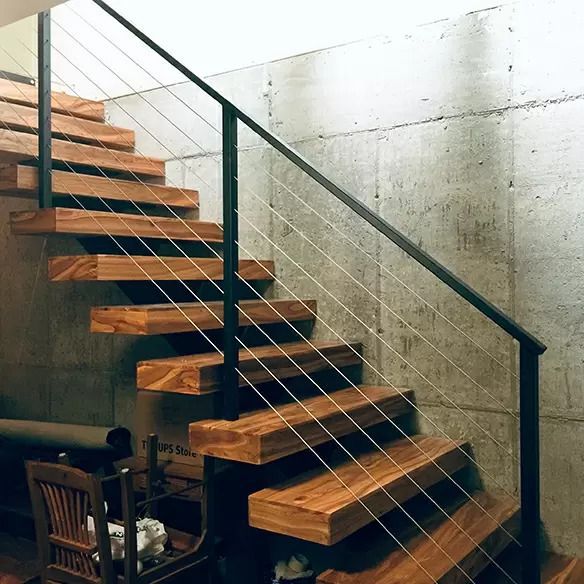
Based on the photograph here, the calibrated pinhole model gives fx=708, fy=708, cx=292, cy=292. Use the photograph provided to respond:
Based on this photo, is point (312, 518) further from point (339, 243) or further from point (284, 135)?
point (284, 135)

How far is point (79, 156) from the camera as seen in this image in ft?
10.8

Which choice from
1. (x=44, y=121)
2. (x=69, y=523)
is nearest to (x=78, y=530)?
(x=69, y=523)

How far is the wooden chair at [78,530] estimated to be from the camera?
2402 millimetres

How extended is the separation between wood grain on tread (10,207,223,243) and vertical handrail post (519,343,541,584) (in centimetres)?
152

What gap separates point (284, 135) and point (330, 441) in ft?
5.34

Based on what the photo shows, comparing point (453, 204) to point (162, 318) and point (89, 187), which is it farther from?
point (89, 187)

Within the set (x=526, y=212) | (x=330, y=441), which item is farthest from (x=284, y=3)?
(x=330, y=441)

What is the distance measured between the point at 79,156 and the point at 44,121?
0.35 m

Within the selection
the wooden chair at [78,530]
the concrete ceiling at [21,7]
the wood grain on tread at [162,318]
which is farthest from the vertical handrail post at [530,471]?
the concrete ceiling at [21,7]

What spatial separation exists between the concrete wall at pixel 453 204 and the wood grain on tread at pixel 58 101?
0.99 metres

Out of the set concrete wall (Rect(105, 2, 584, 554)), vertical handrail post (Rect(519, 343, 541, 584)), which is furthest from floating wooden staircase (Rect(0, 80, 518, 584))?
vertical handrail post (Rect(519, 343, 541, 584))

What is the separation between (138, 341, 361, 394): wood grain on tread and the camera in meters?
2.48

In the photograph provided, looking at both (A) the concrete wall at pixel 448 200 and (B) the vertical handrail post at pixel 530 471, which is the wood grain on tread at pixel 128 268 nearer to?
(A) the concrete wall at pixel 448 200

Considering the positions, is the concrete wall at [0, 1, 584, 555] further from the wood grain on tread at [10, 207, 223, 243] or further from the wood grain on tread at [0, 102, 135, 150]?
the wood grain on tread at [10, 207, 223, 243]
